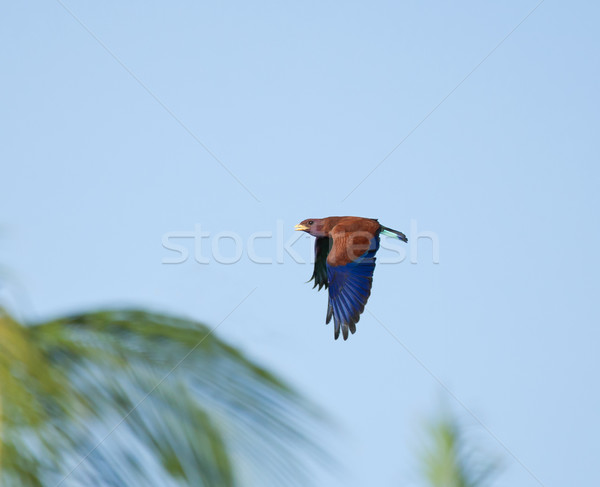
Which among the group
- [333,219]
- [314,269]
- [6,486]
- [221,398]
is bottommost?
[6,486]

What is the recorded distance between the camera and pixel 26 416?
1.05m

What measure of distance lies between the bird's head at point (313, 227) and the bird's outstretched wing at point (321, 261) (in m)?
0.34

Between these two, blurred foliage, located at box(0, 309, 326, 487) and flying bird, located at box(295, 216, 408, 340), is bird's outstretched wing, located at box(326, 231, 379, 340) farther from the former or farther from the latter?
blurred foliage, located at box(0, 309, 326, 487)

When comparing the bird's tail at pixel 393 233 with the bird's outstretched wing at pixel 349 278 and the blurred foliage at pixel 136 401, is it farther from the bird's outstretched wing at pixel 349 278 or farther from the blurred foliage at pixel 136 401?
the blurred foliage at pixel 136 401

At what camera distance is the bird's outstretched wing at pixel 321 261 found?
10.9m

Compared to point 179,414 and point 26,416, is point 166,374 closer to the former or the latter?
point 179,414

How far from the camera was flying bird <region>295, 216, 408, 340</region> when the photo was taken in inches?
359

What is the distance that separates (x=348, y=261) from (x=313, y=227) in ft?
4.28

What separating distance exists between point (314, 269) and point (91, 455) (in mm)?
9988

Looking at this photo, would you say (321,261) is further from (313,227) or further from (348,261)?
(348,261)

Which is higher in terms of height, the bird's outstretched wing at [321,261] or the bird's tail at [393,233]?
the bird's tail at [393,233]

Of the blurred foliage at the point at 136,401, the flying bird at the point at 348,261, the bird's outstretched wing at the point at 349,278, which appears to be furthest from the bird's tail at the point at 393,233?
the blurred foliage at the point at 136,401

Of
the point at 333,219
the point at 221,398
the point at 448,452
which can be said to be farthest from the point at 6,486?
the point at 333,219

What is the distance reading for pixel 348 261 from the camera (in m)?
9.42
